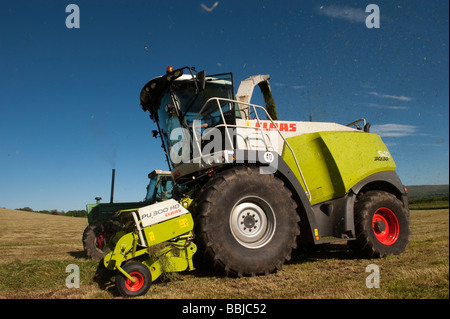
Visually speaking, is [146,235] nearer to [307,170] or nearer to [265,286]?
[265,286]

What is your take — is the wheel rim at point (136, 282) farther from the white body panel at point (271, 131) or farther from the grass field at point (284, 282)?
the white body panel at point (271, 131)

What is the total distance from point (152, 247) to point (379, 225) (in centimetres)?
395

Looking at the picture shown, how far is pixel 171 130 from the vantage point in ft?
18.6

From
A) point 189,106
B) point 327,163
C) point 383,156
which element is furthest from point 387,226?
point 189,106

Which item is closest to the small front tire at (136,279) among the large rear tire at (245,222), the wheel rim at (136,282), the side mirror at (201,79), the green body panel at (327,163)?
the wheel rim at (136,282)

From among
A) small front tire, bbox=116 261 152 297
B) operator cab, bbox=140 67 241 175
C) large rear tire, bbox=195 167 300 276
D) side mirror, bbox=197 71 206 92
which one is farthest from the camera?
operator cab, bbox=140 67 241 175

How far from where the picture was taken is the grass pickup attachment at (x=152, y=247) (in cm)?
356

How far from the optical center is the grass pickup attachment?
3564mm

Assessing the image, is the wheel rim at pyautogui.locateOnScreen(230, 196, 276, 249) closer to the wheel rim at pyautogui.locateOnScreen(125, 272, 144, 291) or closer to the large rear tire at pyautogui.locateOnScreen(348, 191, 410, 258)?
the wheel rim at pyautogui.locateOnScreen(125, 272, 144, 291)

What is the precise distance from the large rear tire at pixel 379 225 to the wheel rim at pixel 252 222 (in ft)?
6.14

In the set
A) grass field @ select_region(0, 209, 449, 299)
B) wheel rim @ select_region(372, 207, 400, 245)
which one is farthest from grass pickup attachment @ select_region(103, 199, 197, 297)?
wheel rim @ select_region(372, 207, 400, 245)

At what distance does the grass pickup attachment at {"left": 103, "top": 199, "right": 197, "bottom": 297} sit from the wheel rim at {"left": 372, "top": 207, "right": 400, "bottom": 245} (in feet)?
11.5

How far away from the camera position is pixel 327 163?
539 centimetres
